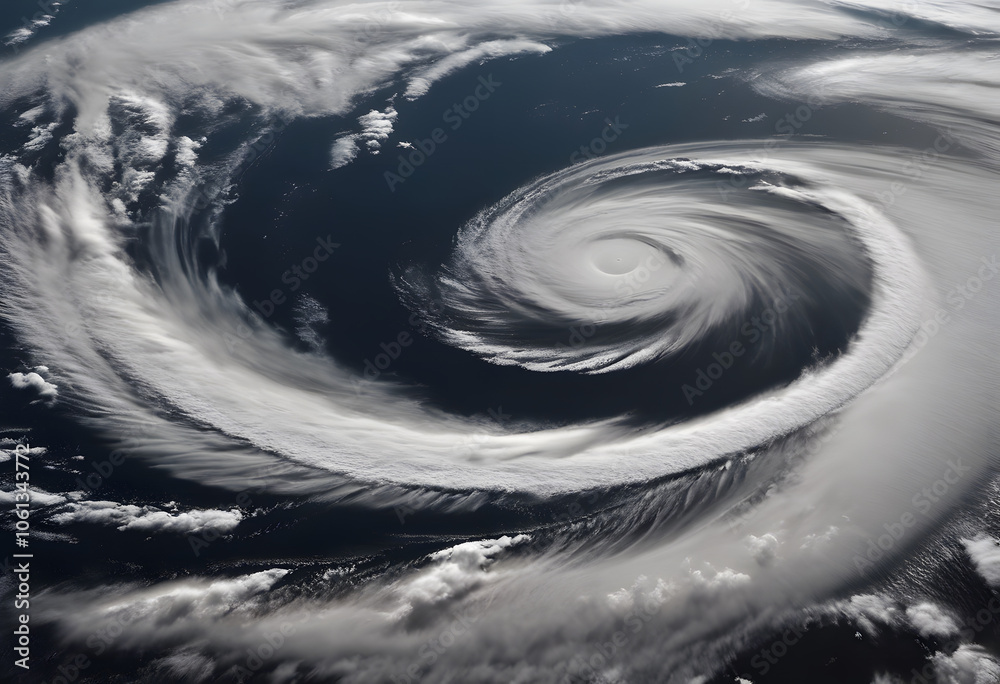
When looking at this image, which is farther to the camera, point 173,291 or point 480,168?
point 480,168

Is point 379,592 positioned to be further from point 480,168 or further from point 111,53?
point 111,53

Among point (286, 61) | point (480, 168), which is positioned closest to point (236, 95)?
point (286, 61)

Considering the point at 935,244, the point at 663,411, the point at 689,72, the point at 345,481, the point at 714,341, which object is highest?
the point at 689,72

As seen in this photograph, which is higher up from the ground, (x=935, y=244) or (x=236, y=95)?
(x=236, y=95)

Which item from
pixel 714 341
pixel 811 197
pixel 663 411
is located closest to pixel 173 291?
pixel 663 411

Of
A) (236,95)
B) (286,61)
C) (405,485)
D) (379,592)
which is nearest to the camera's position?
(379,592)

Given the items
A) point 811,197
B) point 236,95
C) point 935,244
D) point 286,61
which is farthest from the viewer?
point 286,61

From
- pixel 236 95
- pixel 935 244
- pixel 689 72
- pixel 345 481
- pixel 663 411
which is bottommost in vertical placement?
pixel 345 481

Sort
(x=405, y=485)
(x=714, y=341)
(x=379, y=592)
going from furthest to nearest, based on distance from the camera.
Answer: (x=714, y=341) < (x=405, y=485) < (x=379, y=592)

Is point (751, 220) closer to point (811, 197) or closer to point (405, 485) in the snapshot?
point (811, 197)
